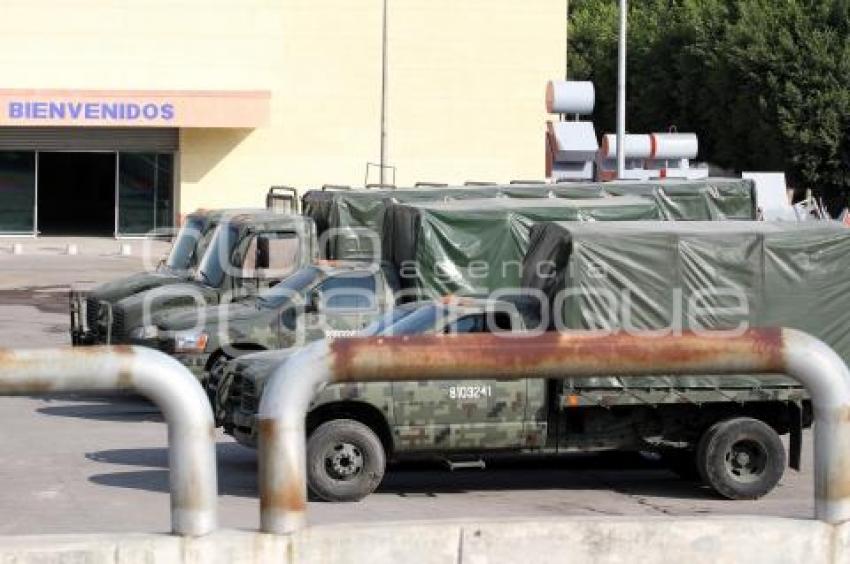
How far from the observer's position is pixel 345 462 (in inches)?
497

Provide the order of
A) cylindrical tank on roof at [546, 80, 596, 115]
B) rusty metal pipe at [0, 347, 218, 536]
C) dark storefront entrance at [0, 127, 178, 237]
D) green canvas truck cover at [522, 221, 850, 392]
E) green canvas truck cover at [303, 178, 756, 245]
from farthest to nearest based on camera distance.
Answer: dark storefront entrance at [0, 127, 178, 237], cylindrical tank on roof at [546, 80, 596, 115], green canvas truck cover at [303, 178, 756, 245], green canvas truck cover at [522, 221, 850, 392], rusty metal pipe at [0, 347, 218, 536]

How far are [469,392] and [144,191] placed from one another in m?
40.0

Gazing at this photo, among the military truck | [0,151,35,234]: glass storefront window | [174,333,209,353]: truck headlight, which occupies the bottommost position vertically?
[174,333,209,353]: truck headlight

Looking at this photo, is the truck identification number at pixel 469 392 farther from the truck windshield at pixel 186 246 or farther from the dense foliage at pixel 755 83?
the dense foliage at pixel 755 83

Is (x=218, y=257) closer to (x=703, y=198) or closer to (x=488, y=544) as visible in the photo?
(x=703, y=198)

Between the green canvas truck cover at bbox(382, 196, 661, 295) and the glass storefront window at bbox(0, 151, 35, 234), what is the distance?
103 feet

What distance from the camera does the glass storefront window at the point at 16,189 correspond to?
5078cm

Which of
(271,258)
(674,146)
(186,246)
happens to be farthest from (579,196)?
(674,146)

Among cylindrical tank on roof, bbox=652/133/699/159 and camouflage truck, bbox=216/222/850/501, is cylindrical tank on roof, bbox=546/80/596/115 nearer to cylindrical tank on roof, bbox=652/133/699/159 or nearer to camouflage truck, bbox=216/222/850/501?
cylindrical tank on roof, bbox=652/133/699/159

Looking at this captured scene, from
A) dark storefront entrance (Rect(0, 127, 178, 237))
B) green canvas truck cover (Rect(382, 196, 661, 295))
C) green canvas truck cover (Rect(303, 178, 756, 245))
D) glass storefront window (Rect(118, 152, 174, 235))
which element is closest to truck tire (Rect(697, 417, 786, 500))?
green canvas truck cover (Rect(382, 196, 661, 295))

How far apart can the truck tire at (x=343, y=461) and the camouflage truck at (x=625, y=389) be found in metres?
0.01

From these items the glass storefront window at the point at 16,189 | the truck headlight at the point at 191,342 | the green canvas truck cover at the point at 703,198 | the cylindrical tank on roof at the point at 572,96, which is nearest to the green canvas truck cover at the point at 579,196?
the green canvas truck cover at the point at 703,198

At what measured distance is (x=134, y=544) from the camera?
4965 millimetres

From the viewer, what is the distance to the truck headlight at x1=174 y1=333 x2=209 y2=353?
55.9 ft
